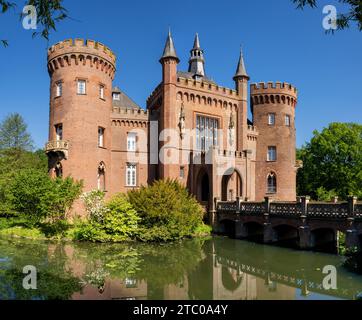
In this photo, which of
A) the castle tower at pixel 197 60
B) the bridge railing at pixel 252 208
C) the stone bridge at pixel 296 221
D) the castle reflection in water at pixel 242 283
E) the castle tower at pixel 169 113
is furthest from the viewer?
the castle tower at pixel 197 60

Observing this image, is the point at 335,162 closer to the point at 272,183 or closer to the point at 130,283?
the point at 272,183

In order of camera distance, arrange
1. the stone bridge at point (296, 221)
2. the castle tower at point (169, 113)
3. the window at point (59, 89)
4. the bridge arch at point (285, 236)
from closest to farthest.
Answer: the stone bridge at point (296, 221)
the bridge arch at point (285, 236)
the window at point (59, 89)
the castle tower at point (169, 113)

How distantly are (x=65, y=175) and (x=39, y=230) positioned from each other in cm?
442

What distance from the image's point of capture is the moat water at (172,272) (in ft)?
35.1

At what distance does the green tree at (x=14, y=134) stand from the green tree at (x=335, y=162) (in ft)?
126

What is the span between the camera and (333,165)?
4025cm

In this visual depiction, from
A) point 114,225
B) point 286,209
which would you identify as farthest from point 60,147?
point 286,209

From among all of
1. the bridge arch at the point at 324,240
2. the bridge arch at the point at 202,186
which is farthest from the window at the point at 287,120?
the bridge arch at the point at 324,240

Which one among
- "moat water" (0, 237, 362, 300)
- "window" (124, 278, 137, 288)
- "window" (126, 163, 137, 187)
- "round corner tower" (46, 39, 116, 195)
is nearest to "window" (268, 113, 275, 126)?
"window" (126, 163, 137, 187)

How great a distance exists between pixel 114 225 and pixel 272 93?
70.9 feet

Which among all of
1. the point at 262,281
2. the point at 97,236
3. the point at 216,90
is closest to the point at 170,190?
the point at 97,236

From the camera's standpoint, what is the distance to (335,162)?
40.5 meters

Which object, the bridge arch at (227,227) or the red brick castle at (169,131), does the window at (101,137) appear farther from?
the bridge arch at (227,227)
